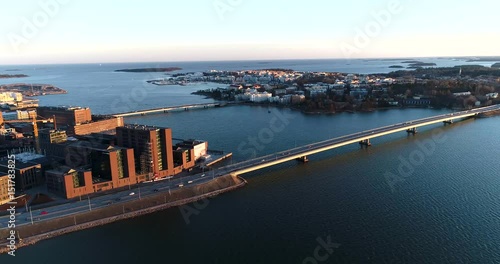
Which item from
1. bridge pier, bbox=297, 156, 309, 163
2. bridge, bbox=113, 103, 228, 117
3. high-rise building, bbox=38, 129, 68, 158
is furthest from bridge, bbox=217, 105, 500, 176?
bridge, bbox=113, 103, 228, 117

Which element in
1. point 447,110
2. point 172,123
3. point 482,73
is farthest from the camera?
point 482,73

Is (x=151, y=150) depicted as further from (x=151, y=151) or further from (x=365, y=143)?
(x=365, y=143)

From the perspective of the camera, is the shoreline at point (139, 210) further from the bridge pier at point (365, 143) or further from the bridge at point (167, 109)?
the bridge at point (167, 109)

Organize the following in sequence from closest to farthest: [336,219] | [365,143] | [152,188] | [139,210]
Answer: [336,219] < [139,210] < [152,188] < [365,143]


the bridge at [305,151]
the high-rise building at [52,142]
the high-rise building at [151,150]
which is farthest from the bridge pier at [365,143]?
the high-rise building at [52,142]

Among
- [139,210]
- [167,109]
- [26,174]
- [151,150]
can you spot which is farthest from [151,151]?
[167,109]

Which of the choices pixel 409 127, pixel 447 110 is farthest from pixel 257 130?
pixel 447 110

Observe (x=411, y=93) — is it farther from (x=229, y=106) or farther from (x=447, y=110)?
(x=229, y=106)

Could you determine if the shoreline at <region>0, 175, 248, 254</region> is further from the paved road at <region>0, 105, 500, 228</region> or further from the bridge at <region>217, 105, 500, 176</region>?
the bridge at <region>217, 105, 500, 176</region>
